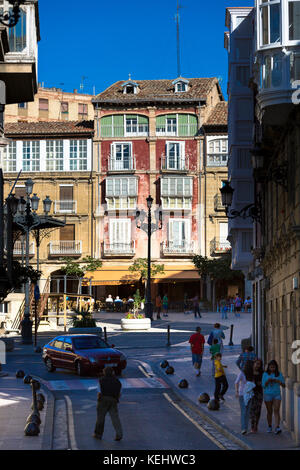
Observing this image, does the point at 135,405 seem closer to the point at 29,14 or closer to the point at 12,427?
the point at 12,427

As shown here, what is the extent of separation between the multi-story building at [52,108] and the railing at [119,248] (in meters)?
22.9

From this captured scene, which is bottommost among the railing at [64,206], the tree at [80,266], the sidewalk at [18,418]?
the sidewalk at [18,418]

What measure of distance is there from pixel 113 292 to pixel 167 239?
647 centimetres

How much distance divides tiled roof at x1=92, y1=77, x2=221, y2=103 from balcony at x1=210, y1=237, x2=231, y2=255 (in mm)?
12107

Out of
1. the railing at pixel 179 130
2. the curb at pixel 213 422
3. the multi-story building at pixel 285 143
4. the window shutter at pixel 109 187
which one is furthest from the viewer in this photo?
the railing at pixel 179 130

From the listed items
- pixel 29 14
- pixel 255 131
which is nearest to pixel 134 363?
pixel 255 131

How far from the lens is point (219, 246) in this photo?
243 ft

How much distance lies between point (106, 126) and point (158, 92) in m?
5.40

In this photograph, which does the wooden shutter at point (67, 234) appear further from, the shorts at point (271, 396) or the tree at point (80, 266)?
the shorts at point (271, 396)

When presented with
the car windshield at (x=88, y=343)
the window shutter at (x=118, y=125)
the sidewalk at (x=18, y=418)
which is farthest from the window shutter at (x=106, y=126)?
the sidewalk at (x=18, y=418)

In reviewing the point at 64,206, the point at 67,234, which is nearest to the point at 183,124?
the point at 64,206

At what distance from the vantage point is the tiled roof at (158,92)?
7556cm

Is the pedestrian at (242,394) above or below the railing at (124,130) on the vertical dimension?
below
